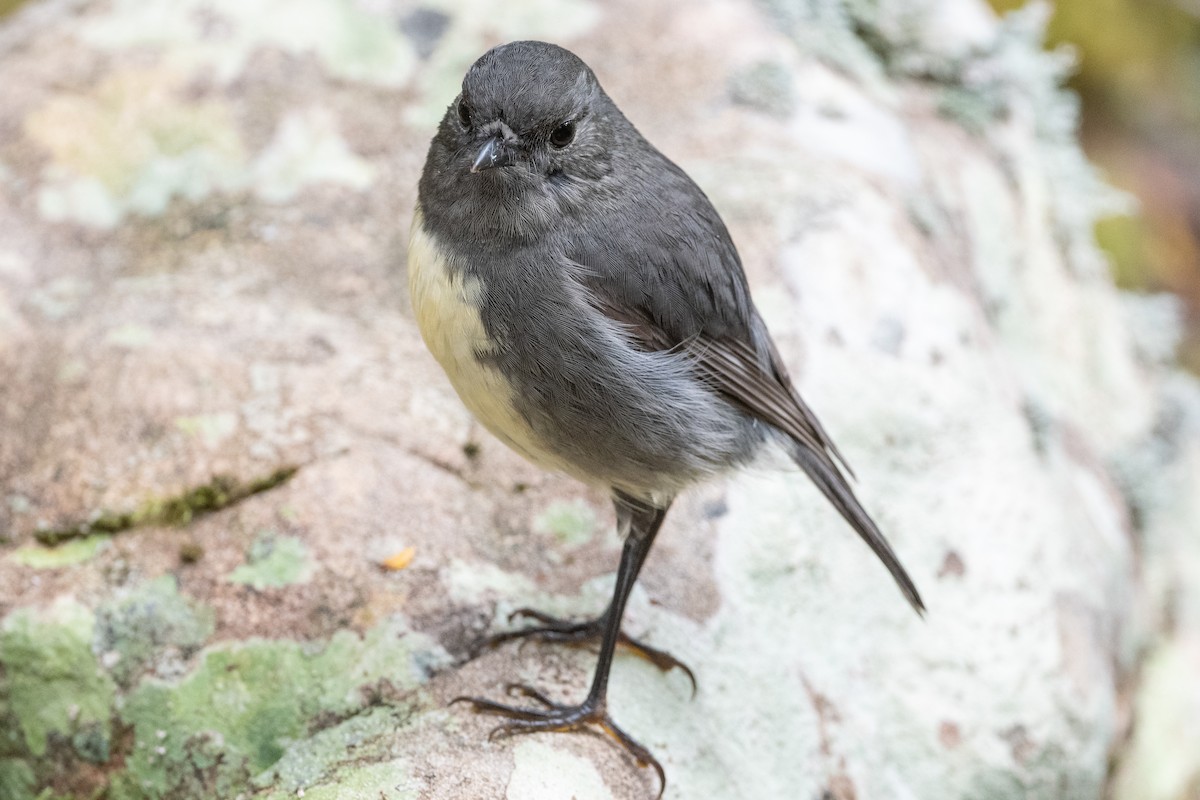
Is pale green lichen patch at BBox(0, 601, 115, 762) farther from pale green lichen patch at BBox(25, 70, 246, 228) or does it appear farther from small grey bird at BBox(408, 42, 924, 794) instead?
pale green lichen patch at BBox(25, 70, 246, 228)

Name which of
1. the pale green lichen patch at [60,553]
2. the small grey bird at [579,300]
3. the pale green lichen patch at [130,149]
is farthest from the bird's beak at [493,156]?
the pale green lichen patch at [130,149]

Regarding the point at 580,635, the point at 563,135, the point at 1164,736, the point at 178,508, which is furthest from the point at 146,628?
the point at 1164,736

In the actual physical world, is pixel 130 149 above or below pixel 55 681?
above

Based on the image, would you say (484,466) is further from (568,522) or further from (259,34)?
(259,34)

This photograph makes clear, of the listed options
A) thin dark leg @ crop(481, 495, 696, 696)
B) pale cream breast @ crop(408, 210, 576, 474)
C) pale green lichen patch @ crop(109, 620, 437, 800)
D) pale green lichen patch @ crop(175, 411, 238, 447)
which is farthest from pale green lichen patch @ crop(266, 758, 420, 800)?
pale green lichen patch @ crop(175, 411, 238, 447)

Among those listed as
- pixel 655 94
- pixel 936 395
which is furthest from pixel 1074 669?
pixel 655 94

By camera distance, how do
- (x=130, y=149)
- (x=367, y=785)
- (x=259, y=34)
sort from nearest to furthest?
(x=367, y=785)
(x=130, y=149)
(x=259, y=34)

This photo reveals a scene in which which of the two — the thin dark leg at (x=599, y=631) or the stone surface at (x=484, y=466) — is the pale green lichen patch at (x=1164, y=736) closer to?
the stone surface at (x=484, y=466)

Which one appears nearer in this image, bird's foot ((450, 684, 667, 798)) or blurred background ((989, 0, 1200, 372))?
bird's foot ((450, 684, 667, 798))
